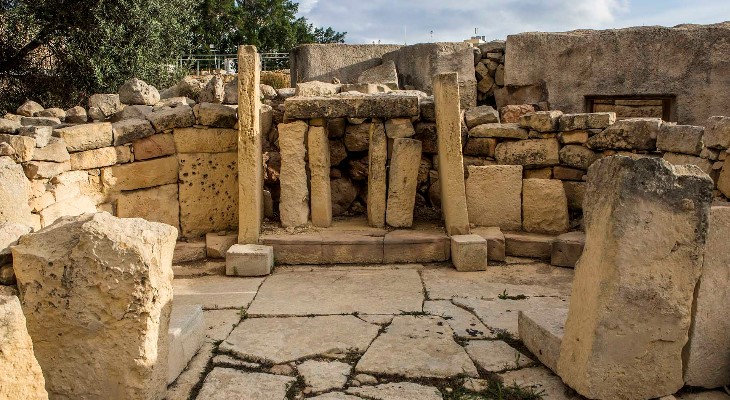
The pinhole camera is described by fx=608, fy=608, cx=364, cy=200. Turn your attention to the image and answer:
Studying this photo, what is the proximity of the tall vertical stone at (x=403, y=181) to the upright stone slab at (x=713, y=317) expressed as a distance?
3213 mm

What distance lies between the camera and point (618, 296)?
2.72 meters

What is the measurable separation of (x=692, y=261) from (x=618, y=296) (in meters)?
0.38

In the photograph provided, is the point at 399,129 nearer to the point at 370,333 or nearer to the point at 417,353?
the point at 370,333

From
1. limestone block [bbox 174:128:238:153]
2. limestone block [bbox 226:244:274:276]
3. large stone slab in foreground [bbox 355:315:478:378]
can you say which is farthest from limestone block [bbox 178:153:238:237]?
large stone slab in foreground [bbox 355:315:478:378]

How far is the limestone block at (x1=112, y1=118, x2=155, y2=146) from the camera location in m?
5.50

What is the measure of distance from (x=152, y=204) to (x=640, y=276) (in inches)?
175

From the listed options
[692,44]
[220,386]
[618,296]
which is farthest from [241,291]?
[692,44]

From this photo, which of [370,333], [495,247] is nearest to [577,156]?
[495,247]

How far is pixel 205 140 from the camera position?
591cm

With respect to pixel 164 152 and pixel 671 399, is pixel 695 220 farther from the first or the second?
pixel 164 152

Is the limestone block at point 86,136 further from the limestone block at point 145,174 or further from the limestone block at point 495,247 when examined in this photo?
the limestone block at point 495,247

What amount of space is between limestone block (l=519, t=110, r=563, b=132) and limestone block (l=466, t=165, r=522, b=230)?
0.44 m

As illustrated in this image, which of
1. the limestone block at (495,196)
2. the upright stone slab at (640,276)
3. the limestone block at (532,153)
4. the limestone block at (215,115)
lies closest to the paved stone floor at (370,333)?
the upright stone slab at (640,276)

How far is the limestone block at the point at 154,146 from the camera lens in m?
5.69
